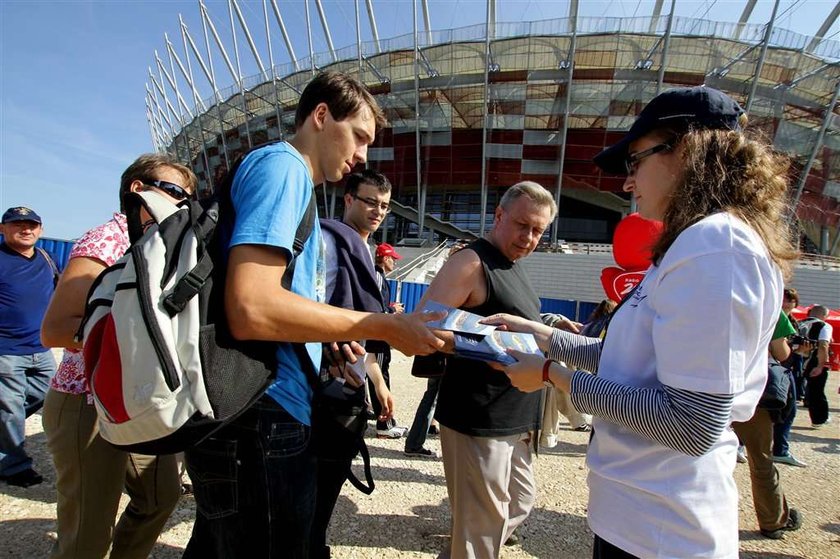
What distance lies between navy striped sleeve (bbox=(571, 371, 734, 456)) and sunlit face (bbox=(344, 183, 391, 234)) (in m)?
2.22

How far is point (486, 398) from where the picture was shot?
7.48 feet

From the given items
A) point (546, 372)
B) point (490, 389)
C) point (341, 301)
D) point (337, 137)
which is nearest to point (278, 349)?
point (341, 301)

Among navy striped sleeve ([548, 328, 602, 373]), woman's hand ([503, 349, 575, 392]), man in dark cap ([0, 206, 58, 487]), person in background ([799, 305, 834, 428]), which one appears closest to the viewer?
woman's hand ([503, 349, 575, 392])

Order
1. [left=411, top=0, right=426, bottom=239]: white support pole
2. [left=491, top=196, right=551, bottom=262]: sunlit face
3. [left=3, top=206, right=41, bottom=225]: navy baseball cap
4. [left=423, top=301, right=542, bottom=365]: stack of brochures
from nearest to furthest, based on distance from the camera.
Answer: [left=423, top=301, right=542, bottom=365]: stack of brochures < [left=491, top=196, right=551, bottom=262]: sunlit face < [left=3, top=206, right=41, bottom=225]: navy baseball cap < [left=411, top=0, right=426, bottom=239]: white support pole

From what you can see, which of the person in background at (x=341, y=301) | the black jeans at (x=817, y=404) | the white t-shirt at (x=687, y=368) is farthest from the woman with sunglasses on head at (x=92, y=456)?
the black jeans at (x=817, y=404)

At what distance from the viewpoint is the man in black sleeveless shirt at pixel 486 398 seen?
2.19 metres

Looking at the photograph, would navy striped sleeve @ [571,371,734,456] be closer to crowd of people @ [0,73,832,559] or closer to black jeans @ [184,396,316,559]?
crowd of people @ [0,73,832,559]

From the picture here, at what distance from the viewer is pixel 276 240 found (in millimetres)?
1161

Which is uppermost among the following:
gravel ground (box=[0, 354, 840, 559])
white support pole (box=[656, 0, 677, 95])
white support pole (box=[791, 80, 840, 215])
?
white support pole (box=[656, 0, 677, 95])

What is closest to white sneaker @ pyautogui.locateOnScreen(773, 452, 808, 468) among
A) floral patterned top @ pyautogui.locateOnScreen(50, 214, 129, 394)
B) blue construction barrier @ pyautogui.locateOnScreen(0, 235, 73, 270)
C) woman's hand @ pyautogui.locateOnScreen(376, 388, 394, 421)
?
woman's hand @ pyautogui.locateOnScreen(376, 388, 394, 421)

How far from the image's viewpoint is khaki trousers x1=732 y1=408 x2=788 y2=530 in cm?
327

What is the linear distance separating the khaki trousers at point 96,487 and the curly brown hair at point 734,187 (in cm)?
242

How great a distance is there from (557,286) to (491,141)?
11.0 m

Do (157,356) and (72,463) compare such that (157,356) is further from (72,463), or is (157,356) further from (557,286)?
(557,286)
